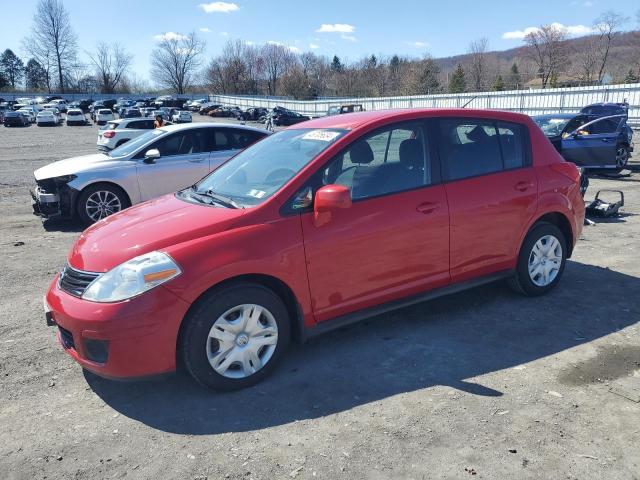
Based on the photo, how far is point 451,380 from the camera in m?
3.58

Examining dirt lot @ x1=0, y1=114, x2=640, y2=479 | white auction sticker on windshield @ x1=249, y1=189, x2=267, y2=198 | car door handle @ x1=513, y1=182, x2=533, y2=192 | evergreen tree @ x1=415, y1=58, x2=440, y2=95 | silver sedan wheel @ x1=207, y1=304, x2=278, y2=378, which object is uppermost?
evergreen tree @ x1=415, y1=58, x2=440, y2=95

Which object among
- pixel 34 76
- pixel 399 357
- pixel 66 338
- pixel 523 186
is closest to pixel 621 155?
pixel 523 186

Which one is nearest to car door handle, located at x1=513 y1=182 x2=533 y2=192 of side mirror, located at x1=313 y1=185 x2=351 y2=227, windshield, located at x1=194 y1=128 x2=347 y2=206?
windshield, located at x1=194 y1=128 x2=347 y2=206

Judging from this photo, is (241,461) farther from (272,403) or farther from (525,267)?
(525,267)

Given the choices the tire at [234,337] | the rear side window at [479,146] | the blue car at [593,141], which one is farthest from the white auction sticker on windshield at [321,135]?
the blue car at [593,141]

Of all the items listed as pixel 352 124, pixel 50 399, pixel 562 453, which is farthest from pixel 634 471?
pixel 50 399

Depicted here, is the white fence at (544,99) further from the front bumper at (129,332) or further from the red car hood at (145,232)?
the front bumper at (129,332)

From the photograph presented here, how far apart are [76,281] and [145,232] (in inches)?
21.1

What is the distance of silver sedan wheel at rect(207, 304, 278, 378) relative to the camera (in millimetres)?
3367

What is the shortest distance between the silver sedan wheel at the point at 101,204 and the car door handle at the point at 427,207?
5.94 m

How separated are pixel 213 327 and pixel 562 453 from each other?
211cm

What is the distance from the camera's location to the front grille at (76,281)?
11.0 ft

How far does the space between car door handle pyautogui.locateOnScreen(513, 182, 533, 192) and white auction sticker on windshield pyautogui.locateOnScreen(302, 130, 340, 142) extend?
178cm

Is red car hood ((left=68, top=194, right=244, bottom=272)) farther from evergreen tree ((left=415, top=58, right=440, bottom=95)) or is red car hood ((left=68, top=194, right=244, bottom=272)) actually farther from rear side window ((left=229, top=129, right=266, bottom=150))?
evergreen tree ((left=415, top=58, right=440, bottom=95))
